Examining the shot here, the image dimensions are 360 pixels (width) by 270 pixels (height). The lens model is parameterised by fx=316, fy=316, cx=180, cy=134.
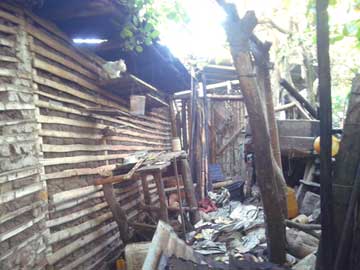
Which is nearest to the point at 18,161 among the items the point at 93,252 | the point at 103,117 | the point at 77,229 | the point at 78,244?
the point at 77,229

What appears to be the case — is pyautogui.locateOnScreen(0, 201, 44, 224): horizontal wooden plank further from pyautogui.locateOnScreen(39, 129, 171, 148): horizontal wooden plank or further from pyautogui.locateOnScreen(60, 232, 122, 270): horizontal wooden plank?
pyautogui.locateOnScreen(60, 232, 122, 270): horizontal wooden plank

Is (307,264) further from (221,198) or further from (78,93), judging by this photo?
(221,198)

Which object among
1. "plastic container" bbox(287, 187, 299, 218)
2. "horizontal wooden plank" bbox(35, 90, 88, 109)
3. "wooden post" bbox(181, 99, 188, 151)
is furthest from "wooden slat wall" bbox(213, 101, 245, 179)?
"horizontal wooden plank" bbox(35, 90, 88, 109)

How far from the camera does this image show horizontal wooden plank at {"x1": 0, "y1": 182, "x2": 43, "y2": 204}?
2.98m

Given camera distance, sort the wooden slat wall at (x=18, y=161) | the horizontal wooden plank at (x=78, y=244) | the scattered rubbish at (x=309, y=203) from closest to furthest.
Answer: the wooden slat wall at (x=18, y=161), the horizontal wooden plank at (x=78, y=244), the scattered rubbish at (x=309, y=203)

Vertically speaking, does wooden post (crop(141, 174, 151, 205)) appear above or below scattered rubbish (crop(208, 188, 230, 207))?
above

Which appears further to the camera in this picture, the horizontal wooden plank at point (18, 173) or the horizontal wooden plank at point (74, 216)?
the horizontal wooden plank at point (74, 216)

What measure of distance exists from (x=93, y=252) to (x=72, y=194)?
→ 97cm

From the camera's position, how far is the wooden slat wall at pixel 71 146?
3.72 metres

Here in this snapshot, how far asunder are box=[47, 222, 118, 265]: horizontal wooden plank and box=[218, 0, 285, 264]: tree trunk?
8.01 feet

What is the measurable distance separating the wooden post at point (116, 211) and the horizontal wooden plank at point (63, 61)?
175cm

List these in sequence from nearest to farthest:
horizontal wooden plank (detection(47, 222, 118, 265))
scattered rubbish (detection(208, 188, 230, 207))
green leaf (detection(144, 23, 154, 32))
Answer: horizontal wooden plank (detection(47, 222, 118, 265)) < green leaf (detection(144, 23, 154, 32)) < scattered rubbish (detection(208, 188, 230, 207))

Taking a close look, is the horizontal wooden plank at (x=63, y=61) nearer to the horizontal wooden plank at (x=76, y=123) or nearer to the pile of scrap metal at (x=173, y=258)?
the horizontal wooden plank at (x=76, y=123)

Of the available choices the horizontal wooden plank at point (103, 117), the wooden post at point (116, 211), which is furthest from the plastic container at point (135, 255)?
the horizontal wooden plank at point (103, 117)
